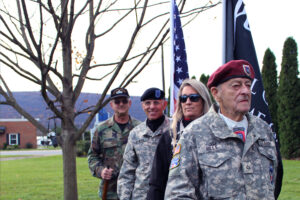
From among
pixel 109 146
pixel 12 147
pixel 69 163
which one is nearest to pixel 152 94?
pixel 109 146

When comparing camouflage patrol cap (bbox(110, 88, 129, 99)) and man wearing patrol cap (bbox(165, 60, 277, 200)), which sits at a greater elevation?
camouflage patrol cap (bbox(110, 88, 129, 99))

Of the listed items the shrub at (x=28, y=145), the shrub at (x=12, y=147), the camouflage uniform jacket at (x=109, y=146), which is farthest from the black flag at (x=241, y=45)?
the shrub at (x=28, y=145)

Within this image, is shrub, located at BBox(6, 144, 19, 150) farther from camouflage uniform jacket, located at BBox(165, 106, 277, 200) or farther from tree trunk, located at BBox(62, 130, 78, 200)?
camouflage uniform jacket, located at BBox(165, 106, 277, 200)

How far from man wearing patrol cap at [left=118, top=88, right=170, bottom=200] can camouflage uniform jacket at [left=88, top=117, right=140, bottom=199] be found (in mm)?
707

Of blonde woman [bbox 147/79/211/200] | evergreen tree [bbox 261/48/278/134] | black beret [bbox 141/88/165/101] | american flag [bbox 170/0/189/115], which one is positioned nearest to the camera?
blonde woman [bbox 147/79/211/200]

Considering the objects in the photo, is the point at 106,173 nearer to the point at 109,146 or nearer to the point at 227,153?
the point at 109,146

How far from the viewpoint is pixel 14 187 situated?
12.2m

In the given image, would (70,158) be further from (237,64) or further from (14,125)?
(14,125)

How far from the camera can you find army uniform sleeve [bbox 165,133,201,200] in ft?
6.68

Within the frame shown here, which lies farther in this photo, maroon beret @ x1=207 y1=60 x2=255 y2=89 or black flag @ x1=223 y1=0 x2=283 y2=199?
black flag @ x1=223 y1=0 x2=283 y2=199

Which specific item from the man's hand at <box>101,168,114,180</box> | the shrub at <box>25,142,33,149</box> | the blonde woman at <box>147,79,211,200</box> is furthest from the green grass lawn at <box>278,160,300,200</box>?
the shrub at <box>25,142,33,149</box>

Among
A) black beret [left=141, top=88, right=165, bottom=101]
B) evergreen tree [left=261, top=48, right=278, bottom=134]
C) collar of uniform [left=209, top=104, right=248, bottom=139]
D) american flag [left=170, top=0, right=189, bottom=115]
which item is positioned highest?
evergreen tree [left=261, top=48, right=278, bottom=134]

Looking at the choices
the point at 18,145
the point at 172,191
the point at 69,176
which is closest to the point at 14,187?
the point at 69,176

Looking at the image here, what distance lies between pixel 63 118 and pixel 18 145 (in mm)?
55586
